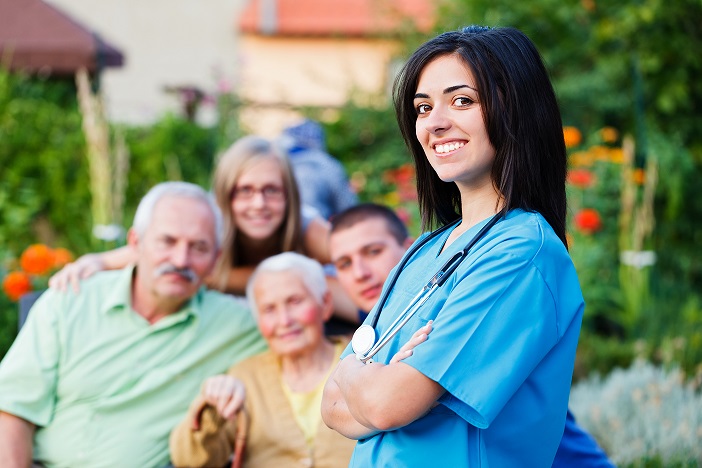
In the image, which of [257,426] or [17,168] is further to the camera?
[17,168]

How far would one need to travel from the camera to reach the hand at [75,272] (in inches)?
123

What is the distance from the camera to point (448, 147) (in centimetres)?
171

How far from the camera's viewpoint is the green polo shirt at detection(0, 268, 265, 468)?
292 cm

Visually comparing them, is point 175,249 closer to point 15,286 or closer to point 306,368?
point 306,368

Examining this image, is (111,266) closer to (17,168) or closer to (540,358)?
(540,358)

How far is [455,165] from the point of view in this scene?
170cm

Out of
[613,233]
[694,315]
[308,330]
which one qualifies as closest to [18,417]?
[308,330]

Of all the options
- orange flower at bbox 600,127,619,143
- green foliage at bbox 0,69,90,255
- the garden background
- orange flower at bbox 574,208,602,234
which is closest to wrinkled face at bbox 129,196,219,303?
the garden background

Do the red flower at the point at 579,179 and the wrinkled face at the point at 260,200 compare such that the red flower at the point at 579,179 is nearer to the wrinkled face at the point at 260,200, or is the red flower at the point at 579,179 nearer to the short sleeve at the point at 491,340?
the wrinkled face at the point at 260,200

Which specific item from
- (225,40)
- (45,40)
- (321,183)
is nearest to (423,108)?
(321,183)

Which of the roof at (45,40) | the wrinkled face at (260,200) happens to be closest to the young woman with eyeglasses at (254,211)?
the wrinkled face at (260,200)

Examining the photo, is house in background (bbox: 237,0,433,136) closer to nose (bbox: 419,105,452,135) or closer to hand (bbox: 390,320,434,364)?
nose (bbox: 419,105,452,135)

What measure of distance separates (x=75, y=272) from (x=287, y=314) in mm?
835

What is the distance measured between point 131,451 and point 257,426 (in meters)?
0.43
